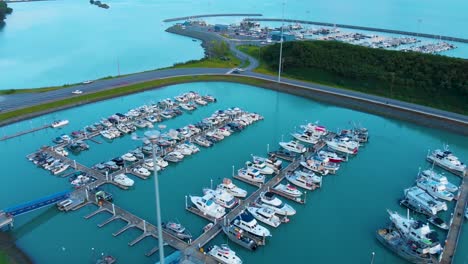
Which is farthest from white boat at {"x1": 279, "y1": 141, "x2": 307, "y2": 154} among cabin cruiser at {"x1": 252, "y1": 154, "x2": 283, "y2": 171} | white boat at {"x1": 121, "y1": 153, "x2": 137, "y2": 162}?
white boat at {"x1": 121, "y1": 153, "x2": 137, "y2": 162}

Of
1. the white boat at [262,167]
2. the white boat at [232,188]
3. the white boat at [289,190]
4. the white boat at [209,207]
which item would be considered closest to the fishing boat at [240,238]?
the white boat at [209,207]

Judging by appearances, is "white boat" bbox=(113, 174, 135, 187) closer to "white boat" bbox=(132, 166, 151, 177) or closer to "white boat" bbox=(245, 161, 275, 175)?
"white boat" bbox=(132, 166, 151, 177)

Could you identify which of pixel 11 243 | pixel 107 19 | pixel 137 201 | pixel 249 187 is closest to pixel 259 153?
pixel 249 187

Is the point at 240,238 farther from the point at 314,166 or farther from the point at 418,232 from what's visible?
the point at 314,166

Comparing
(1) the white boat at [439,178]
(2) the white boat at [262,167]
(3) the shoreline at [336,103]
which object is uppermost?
(3) the shoreline at [336,103]

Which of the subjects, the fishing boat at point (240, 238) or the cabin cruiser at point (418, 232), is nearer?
the cabin cruiser at point (418, 232)

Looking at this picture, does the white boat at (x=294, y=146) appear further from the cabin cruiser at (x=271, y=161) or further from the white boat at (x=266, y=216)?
the white boat at (x=266, y=216)

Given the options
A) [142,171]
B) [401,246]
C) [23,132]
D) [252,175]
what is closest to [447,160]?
[401,246]
